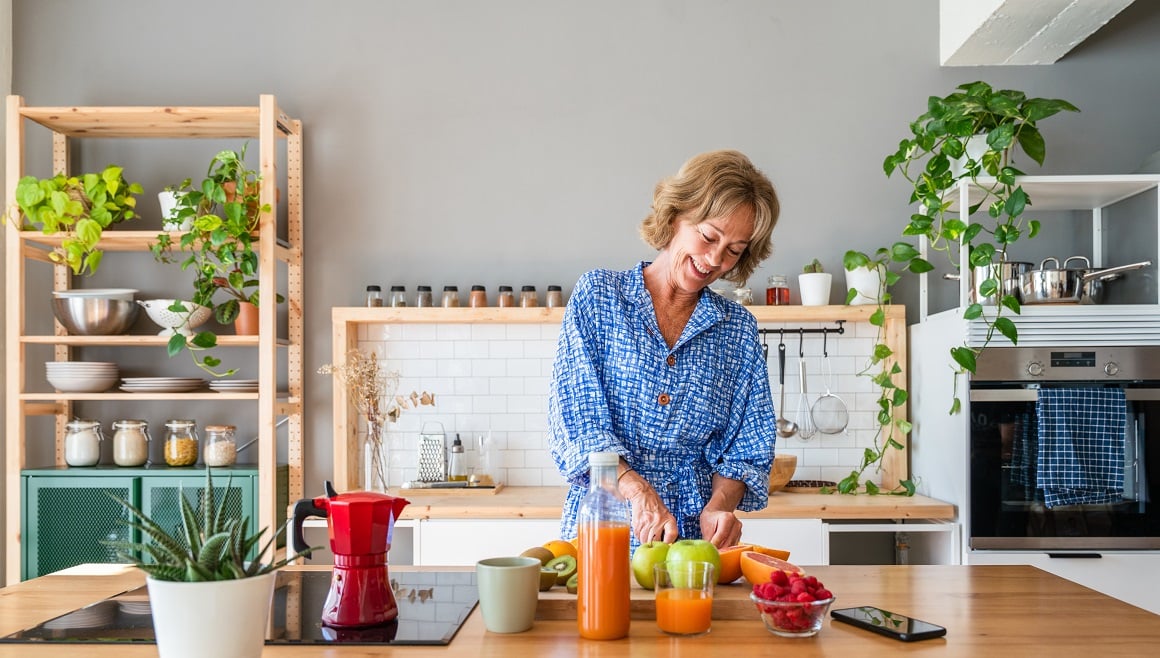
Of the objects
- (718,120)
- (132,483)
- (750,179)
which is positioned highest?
(718,120)

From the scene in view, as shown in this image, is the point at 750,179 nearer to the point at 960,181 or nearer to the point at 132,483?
the point at 960,181

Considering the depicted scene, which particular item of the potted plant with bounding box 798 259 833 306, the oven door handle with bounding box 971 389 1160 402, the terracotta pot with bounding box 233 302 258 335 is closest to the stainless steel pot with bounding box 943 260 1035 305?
the oven door handle with bounding box 971 389 1160 402

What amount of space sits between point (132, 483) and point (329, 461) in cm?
79

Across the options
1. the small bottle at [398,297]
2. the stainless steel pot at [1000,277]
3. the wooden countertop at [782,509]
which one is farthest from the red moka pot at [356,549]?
the stainless steel pot at [1000,277]

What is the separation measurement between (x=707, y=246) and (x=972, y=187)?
1.92 metres

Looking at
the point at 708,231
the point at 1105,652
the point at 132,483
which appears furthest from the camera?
the point at 132,483

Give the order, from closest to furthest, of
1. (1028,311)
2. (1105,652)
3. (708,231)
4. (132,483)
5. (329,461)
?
(1105,652), (708,231), (1028,311), (132,483), (329,461)

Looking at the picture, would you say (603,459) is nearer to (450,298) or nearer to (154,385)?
(450,298)

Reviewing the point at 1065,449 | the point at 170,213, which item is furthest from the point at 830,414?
the point at 170,213

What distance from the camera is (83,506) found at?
12.6 ft

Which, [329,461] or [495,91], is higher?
[495,91]

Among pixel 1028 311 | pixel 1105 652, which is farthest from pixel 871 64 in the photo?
pixel 1105 652

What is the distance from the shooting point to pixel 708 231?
2.22m

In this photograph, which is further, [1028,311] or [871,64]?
[871,64]
